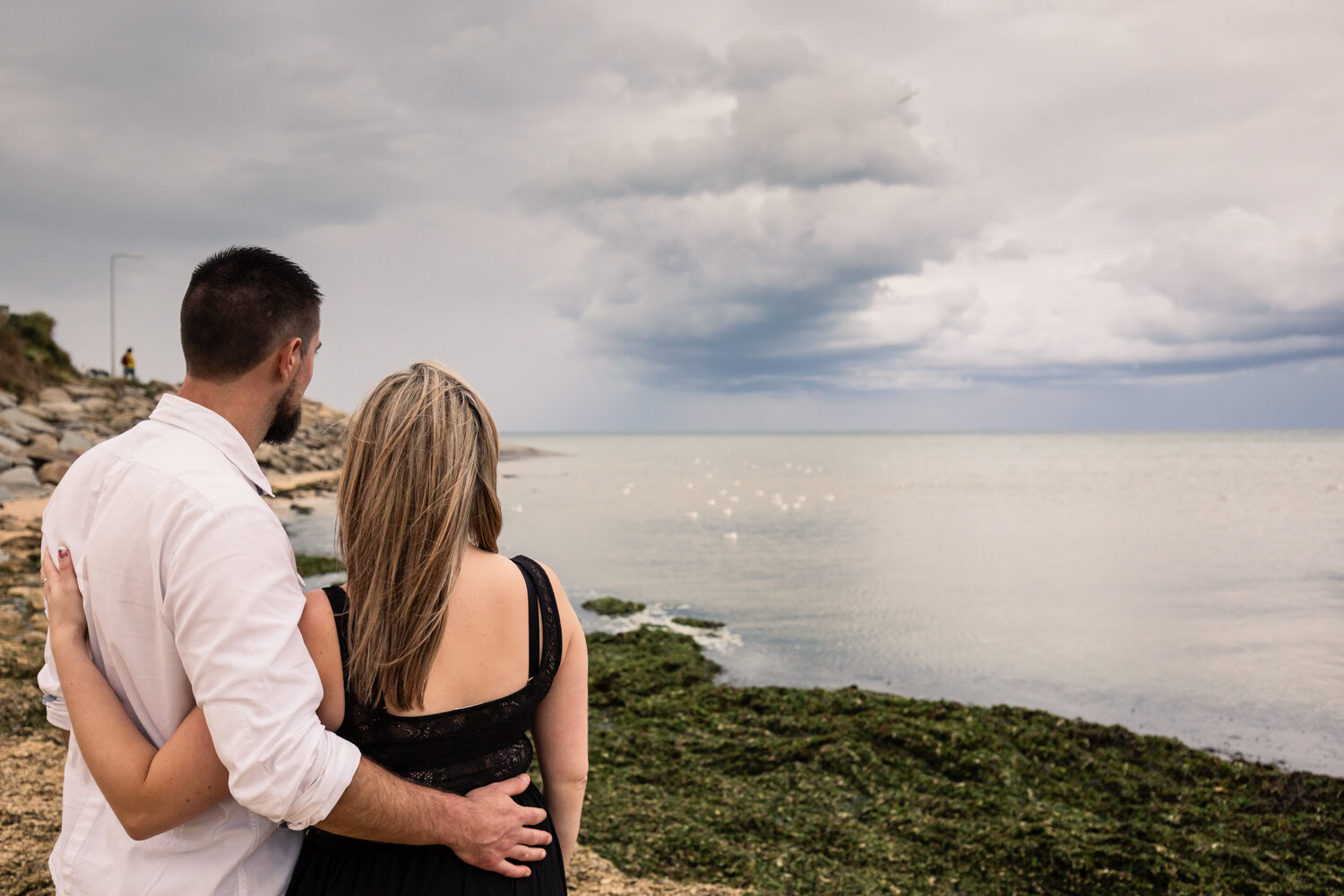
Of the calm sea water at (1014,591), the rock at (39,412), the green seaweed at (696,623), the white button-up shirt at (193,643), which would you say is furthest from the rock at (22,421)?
the white button-up shirt at (193,643)

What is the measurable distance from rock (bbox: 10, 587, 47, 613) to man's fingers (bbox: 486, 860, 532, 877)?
11.5m

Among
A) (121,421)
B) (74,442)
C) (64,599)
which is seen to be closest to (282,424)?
(64,599)

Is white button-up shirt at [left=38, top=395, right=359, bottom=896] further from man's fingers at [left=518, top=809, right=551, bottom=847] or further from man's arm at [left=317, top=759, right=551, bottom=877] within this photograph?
man's fingers at [left=518, top=809, right=551, bottom=847]

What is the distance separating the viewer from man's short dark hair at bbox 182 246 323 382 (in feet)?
7.74

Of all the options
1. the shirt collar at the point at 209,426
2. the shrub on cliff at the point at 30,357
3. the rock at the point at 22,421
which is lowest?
the shirt collar at the point at 209,426

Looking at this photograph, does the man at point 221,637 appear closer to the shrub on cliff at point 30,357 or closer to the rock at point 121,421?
the rock at point 121,421

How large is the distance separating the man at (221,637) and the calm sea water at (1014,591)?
8.62m

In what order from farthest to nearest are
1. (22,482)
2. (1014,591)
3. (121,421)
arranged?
(121,421), (22,482), (1014,591)

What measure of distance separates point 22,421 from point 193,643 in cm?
3221

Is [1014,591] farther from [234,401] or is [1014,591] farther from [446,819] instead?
[234,401]

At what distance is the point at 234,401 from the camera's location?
2.37m

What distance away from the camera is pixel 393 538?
2.31m

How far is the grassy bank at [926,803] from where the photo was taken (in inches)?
217

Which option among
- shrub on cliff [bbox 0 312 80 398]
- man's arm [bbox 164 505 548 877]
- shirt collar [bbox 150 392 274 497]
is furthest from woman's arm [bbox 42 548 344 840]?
shrub on cliff [bbox 0 312 80 398]
